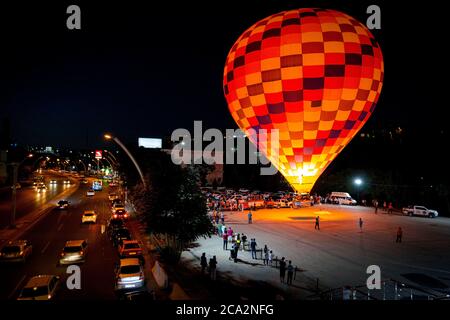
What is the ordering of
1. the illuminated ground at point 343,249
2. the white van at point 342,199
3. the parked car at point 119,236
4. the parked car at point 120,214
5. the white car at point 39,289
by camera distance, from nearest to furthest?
the white car at point 39,289
the illuminated ground at point 343,249
the parked car at point 119,236
the parked car at point 120,214
the white van at point 342,199

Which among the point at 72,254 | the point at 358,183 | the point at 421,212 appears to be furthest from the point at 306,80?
the point at 358,183

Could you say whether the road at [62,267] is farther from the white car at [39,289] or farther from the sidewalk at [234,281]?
the sidewalk at [234,281]

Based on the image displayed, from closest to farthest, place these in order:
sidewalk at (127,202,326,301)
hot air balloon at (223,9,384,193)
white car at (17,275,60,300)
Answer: white car at (17,275,60,300) < sidewalk at (127,202,326,301) < hot air balloon at (223,9,384,193)

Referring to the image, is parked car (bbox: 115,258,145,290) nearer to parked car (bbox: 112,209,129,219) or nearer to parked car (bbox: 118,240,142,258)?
parked car (bbox: 118,240,142,258)

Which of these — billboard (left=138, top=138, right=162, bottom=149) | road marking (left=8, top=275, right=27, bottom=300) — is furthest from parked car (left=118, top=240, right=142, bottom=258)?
billboard (left=138, top=138, right=162, bottom=149)
